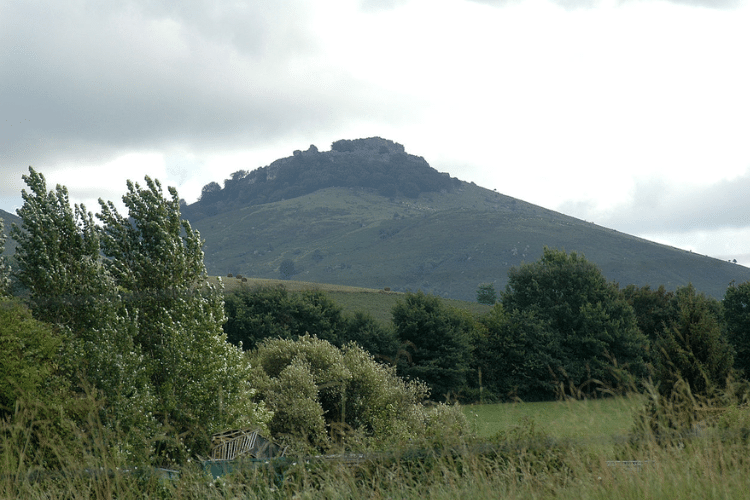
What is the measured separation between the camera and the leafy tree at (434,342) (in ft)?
164

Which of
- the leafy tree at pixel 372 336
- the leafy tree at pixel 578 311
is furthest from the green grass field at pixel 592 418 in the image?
the leafy tree at pixel 578 311

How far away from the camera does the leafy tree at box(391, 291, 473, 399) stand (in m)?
49.9

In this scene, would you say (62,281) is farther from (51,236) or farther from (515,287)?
(515,287)

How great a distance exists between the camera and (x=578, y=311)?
60000 millimetres

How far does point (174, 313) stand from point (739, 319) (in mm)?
47887

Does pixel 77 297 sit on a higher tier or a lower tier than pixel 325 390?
higher

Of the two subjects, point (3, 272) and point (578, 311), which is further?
point (578, 311)

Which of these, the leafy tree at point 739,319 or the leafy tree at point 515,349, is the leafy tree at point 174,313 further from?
the leafy tree at point 739,319

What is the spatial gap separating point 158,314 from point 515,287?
52.0m

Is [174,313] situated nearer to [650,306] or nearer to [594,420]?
[594,420]

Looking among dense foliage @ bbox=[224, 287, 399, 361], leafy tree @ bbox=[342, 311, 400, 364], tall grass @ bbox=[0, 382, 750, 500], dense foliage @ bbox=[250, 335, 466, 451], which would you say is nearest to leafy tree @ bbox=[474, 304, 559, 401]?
leafy tree @ bbox=[342, 311, 400, 364]

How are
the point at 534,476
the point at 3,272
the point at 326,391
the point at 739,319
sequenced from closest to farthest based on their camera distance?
1. the point at 534,476
2. the point at 3,272
3. the point at 326,391
4. the point at 739,319

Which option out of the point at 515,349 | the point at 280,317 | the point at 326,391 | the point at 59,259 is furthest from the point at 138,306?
the point at 515,349

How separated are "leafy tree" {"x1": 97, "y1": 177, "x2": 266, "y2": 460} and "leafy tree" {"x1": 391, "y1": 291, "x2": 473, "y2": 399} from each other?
27.9 metres
